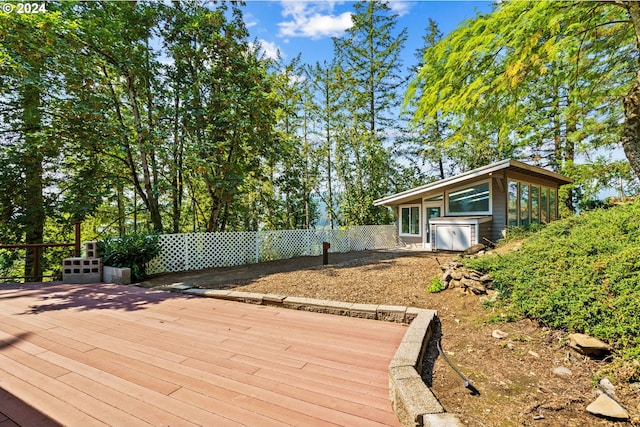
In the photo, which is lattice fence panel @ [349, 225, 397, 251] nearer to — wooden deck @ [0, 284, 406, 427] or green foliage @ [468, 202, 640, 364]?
green foliage @ [468, 202, 640, 364]

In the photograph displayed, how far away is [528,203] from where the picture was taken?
9766 mm

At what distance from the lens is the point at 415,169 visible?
17.5 m

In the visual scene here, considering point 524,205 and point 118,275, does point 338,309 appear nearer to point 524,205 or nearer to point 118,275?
point 118,275

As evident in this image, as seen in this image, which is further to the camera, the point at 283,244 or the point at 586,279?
the point at 283,244

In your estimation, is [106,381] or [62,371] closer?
[106,381]

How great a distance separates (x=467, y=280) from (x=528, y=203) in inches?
310

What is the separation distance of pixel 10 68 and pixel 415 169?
672 inches

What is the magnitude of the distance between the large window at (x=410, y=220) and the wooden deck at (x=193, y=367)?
30.8 ft

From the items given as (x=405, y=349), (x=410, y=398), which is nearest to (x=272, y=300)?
(x=405, y=349)

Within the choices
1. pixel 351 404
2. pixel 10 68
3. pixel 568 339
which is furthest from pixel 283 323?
pixel 10 68

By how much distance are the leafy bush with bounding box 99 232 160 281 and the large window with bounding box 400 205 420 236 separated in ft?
31.7

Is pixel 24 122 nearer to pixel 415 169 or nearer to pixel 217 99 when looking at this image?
pixel 217 99

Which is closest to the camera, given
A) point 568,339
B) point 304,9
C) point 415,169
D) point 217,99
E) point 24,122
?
point 568,339

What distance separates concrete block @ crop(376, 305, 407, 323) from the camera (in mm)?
3211
